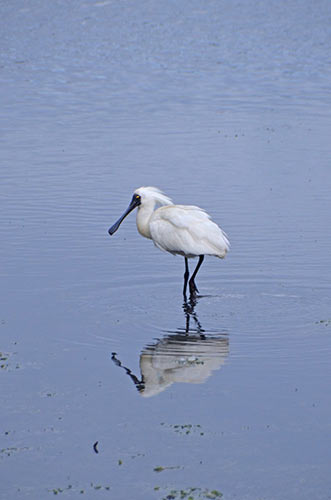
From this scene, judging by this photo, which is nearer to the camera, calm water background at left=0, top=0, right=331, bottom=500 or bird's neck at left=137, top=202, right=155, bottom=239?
calm water background at left=0, top=0, right=331, bottom=500

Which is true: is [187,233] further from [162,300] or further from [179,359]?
[179,359]

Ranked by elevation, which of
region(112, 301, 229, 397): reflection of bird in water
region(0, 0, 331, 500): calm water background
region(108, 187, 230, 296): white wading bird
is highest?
region(108, 187, 230, 296): white wading bird

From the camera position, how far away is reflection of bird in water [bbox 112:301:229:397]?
30.7ft

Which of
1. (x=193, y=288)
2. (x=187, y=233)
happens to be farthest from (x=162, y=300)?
(x=187, y=233)

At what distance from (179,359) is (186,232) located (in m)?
2.82

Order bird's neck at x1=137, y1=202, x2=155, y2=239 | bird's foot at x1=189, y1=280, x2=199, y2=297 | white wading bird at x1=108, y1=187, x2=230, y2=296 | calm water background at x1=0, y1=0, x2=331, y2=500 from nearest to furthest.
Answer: calm water background at x1=0, y1=0, x2=331, y2=500 → bird's foot at x1=189, y1=280, x2=199, y2=297 → white wading bird at x1=108, y1=187, x2=230, y2=296 → bird's neck at x1=137, y1=202, x2=155, y2=239

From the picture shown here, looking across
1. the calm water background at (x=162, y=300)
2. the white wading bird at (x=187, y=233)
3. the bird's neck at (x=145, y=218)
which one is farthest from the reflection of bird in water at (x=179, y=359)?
the bird's neck at (x=145, y=218)

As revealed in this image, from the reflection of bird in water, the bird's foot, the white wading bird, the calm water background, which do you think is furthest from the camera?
the white wading bird

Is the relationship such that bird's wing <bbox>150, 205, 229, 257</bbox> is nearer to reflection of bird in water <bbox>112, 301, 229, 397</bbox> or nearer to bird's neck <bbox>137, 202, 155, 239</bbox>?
bird's neck <bbox>137, 202, 155, 239</bbox>

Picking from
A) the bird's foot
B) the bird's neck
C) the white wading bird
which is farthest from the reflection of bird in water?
the bird's neck

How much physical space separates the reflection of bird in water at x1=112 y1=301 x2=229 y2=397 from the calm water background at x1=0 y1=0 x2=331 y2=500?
0.03m

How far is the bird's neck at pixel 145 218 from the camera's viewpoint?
13.0 m

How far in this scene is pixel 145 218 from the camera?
1307 cm

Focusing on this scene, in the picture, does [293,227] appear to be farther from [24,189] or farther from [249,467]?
[249,467]
